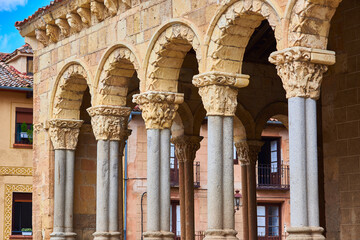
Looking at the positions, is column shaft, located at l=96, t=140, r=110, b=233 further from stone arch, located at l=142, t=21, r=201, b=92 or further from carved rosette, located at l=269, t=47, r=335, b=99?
carved rosette, located at l=269, t=47, r=335, b=99

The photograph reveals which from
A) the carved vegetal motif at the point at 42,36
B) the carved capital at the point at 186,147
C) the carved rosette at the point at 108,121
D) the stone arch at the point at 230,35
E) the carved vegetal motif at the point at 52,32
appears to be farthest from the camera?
the carved capital at the point at 186,147

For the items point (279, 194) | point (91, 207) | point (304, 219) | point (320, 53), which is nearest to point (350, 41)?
point (320, 53)

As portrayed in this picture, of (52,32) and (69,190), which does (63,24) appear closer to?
(52,32)

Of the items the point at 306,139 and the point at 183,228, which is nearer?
the point at 306,139

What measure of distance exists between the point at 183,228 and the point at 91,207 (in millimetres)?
2611

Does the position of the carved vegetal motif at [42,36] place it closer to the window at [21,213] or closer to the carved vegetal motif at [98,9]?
the carved vegetal motif at [98,9]

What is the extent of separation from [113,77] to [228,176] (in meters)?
4.22

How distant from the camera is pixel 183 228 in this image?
19.6 metres

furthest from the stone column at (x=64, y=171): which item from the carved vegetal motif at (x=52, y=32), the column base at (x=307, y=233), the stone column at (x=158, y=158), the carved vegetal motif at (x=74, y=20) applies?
the column base at (x=307, y=233)

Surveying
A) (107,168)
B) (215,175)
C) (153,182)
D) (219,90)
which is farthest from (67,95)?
(215,175)

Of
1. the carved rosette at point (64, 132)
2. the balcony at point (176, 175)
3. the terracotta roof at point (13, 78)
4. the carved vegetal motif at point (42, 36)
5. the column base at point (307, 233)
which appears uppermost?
the terracotta roof at point (13, 78)

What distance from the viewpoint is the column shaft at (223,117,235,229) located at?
42.4 feet

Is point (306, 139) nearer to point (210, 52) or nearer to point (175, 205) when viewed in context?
point (210, 52)

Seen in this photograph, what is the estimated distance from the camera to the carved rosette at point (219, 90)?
13.1m
